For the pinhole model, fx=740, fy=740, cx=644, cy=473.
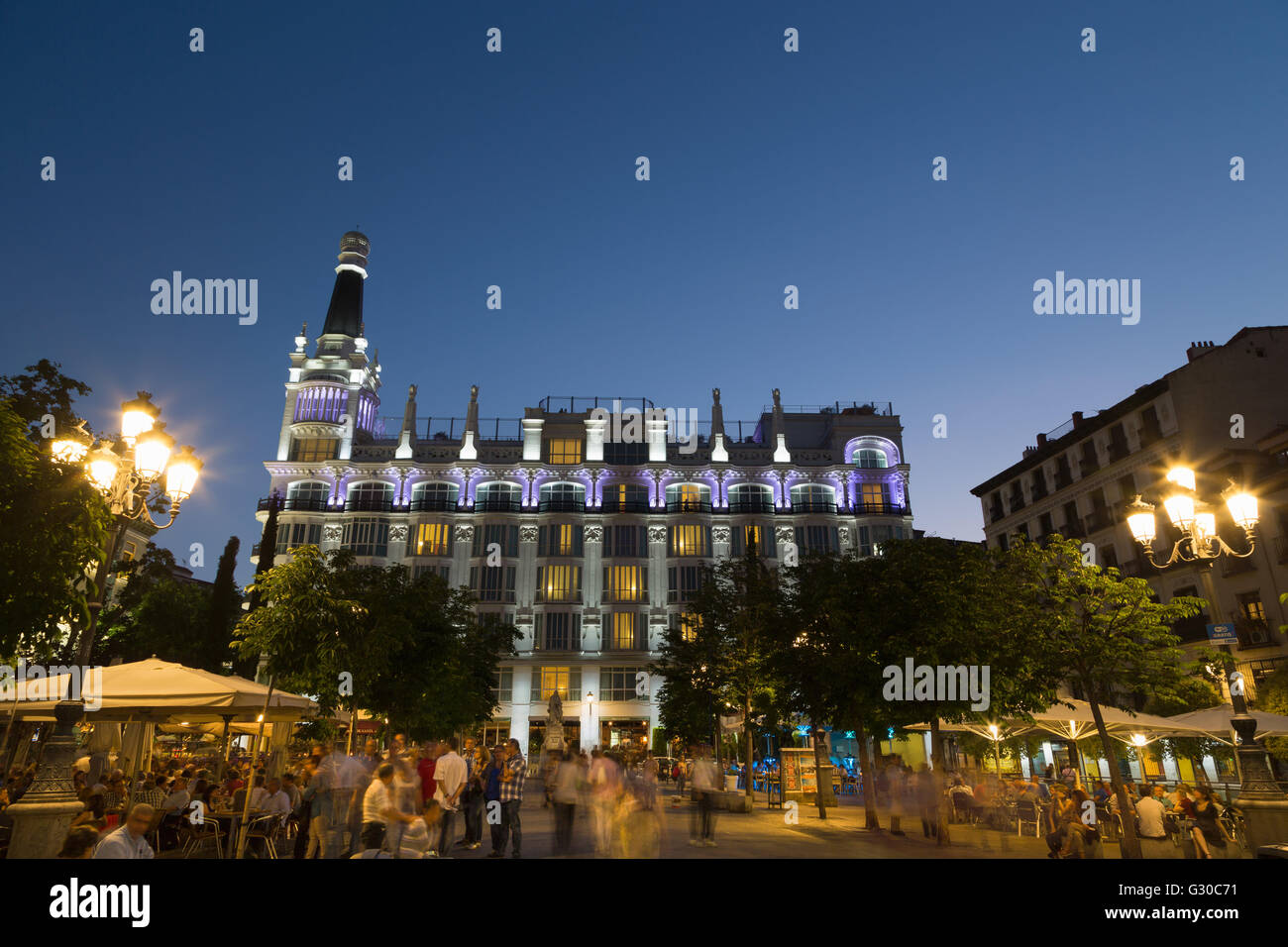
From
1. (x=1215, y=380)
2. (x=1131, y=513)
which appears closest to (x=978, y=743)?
(x=1131, y=513)

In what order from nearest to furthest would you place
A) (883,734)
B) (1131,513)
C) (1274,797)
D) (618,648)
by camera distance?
1. (1274,797)
2. (1131,513)
3. (883,734)
4. (618,648)

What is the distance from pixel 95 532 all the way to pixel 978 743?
94.8ft

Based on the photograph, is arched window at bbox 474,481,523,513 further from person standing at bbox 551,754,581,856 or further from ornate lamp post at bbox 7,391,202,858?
ornate lamp post at bbox 7,391,202,858

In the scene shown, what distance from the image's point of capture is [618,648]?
2055 inches

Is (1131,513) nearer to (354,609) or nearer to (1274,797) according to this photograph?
(1274,797)

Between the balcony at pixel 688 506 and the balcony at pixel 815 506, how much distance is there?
21.9ft

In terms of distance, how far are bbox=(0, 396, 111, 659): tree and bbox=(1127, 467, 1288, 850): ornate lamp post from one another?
13.8 metres

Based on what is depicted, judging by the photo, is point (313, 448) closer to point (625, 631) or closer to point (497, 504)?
point (497, 504)

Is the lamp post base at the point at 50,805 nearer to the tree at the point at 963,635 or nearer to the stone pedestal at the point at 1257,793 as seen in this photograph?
the stone pedestal at the point at 1257,793

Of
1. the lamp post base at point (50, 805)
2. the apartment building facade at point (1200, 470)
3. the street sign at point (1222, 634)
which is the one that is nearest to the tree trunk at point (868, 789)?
the street sign at point (1222, 634)

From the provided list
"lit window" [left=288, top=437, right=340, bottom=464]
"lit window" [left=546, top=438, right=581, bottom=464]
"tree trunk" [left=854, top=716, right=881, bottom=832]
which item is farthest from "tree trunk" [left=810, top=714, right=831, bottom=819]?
"lit window" [left=288, top=437, right=340, bottom=464]

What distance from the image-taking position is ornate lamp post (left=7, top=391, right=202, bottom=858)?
6.84 meters

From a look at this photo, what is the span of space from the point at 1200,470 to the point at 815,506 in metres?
26.6

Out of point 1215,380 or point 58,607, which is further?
point 1215,380
